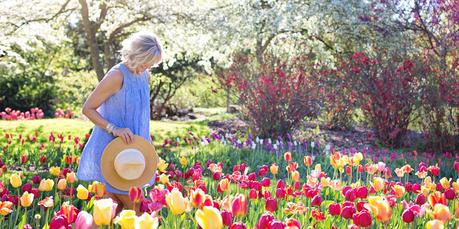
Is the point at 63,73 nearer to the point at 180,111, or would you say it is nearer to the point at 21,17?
the point at 180,111

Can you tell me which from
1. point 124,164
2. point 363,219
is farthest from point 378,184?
point 124,164

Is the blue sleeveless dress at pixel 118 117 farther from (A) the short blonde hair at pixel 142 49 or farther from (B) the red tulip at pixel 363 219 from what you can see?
(B) the red tulip at pixel 363 219

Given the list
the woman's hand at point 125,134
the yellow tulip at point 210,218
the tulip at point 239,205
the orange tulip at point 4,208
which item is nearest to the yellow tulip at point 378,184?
the tulip at point 239,205

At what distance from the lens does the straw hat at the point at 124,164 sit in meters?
2.95

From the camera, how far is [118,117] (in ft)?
10.6

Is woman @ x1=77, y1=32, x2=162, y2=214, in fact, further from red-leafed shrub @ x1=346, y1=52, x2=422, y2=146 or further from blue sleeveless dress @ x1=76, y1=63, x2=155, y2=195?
red-leafed shrub @ x1=346, y1=52, x2=422, y2=146

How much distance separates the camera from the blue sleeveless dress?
3.19 meters

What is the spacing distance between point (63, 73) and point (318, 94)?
13.6 m

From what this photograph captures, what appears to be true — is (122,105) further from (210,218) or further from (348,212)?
(210,218)

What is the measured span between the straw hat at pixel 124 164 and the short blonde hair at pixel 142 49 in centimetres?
41

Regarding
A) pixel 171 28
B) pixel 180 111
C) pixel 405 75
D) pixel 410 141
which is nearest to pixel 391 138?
pixel 410 141

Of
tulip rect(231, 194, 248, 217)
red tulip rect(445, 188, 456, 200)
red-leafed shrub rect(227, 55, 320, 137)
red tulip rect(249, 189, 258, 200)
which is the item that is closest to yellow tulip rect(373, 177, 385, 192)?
red tulip rect(445, 188, 456, 200)

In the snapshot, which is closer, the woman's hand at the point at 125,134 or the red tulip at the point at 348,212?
the red tulip at the point at 348,212

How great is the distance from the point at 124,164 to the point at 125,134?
0.54 ft
